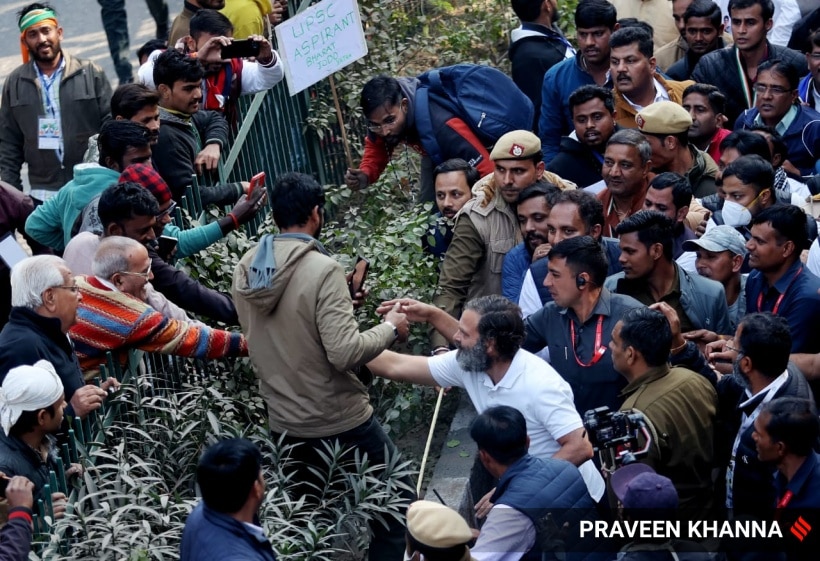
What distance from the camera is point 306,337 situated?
5.59m

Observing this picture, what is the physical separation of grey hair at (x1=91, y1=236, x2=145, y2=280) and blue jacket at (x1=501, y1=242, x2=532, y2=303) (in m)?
2.10

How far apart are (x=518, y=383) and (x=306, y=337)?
3.31ft

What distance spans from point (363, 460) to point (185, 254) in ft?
5.13

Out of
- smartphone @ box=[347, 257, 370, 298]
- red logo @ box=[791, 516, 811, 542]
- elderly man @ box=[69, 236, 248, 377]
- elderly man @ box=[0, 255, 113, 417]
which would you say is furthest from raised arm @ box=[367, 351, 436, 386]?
red logo @ box=[791, 516, 811, 542]

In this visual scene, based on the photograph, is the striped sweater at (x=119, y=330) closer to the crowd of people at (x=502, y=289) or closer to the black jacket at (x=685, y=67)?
the crowd of people at (x=502, y=289)

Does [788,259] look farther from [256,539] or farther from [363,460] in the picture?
[256,539]

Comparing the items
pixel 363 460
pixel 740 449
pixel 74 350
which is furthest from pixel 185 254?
pixel 740 449

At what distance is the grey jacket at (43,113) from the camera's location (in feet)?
27.3

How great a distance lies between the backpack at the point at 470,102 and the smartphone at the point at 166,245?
2084mm

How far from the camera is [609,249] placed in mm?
6477

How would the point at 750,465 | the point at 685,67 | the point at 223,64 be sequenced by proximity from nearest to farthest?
the point at 750,465 → the point at 223,64 → the point at 685,67

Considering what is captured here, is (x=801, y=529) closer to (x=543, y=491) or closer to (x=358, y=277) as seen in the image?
(x=543, y=491)

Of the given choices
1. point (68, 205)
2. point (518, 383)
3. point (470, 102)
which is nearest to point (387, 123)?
point (470, 102)

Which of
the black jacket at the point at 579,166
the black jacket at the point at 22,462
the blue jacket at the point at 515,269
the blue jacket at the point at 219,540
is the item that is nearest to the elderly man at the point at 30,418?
the black jacket at the point at 22,462
